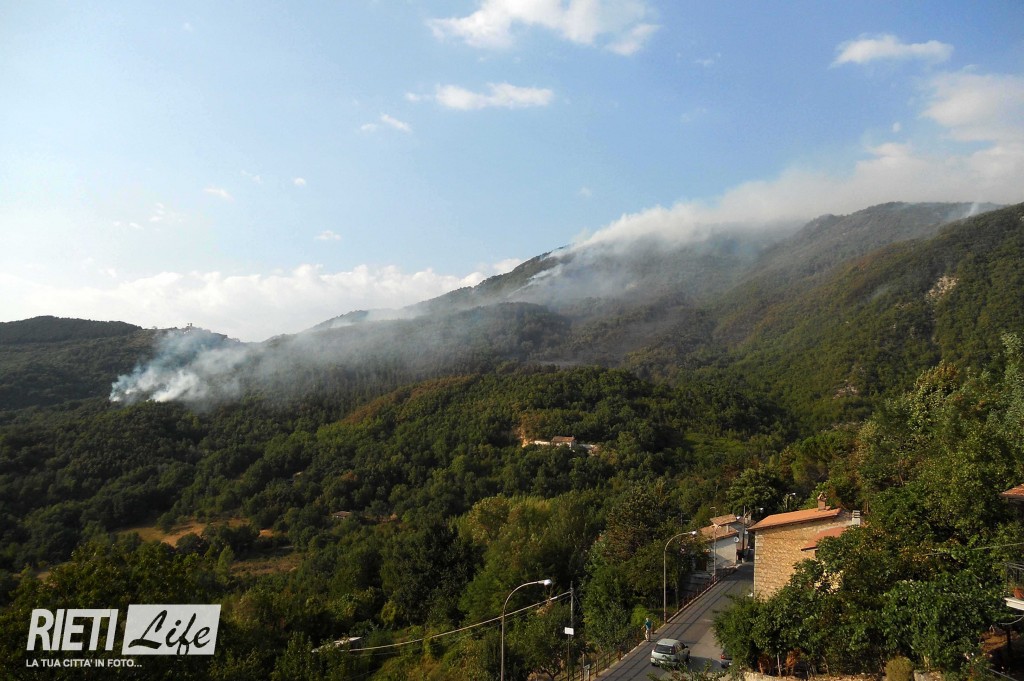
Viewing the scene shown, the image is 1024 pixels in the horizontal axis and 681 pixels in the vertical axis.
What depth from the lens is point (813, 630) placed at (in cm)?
1861

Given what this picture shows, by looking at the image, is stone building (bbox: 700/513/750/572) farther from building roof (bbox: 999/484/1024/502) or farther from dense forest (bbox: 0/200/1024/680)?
building roof (bbox: 999/484/1024/502)

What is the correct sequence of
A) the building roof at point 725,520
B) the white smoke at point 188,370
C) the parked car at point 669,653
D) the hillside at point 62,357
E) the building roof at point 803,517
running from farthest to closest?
the white smoke at point 188,370
the hillside at point 62,357
the building roof at point 725,520
the building roof at point 803,517
the parked car at point 669,653

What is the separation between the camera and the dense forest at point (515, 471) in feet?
62.3

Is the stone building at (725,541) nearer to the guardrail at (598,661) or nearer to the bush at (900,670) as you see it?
the guardrail at (598,661)

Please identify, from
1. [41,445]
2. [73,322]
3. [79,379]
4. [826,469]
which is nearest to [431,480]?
[826,469]

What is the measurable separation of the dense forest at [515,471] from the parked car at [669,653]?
237 cm

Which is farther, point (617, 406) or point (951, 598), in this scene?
point (617, 406)

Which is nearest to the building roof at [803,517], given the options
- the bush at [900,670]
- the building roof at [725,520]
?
the bush at [900,670]

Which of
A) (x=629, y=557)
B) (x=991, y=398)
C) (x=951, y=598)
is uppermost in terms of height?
(x=991, y=398)

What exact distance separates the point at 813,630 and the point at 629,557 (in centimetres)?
1871

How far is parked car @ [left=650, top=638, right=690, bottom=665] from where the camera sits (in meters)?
23.3

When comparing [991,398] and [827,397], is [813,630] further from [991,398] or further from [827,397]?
[827,397]

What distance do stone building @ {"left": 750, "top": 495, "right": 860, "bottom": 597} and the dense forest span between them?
9.88 feet

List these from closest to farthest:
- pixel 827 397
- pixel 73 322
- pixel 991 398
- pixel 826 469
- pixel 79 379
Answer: pixel 991 398
pixel 826 469
pixel 827 397
pixel 79 379
pixel 73 322
